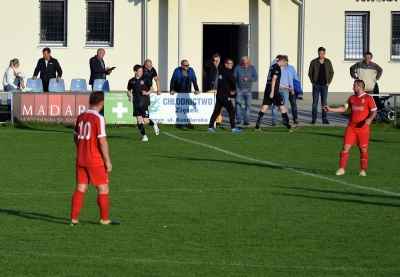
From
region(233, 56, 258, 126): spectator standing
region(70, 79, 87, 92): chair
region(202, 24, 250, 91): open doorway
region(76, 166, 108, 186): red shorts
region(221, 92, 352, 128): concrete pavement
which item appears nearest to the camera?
region(76, 166, 108, 186): red shorts

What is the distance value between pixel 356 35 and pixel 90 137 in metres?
26.2

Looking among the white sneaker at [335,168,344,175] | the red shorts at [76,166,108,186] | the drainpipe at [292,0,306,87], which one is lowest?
the white sneaker at [335,168,344,175]

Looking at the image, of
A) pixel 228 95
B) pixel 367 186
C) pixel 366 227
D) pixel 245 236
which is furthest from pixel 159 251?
pixel 228 95

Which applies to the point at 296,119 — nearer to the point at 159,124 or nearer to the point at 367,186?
the point at 159,124

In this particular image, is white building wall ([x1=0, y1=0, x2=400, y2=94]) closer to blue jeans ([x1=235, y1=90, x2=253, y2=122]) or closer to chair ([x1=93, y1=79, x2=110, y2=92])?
chair ([x1=93, y1=79, x2=110, y2=92])

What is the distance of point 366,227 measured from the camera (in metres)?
11.5

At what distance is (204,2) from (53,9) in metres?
5.53

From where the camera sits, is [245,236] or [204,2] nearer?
[245,236]

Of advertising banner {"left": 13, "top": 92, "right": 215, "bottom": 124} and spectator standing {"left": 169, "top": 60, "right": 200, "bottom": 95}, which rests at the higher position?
spectator standing {"left": 169, "top": 60, "right": 200, "bottom": 95}

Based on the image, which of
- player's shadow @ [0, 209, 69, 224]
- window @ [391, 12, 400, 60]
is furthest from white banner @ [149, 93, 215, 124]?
player's shadow @ [0, 209, 69, 224]

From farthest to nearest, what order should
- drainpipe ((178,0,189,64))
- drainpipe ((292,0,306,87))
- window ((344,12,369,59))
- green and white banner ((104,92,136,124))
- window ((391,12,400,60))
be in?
window ((391,12,400,60))
window ((344,12,369,59))
drainpipe ((292,0,306,87))
drainpipe ((178,0,189,64))
green and white banner ((104,92,136,124))

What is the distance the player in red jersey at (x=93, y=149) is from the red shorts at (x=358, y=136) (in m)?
6.27

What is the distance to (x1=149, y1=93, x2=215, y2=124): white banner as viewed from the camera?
25.4 metres

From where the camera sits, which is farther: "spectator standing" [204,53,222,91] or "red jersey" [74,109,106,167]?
"spectator standing" [204,53,222,91]
